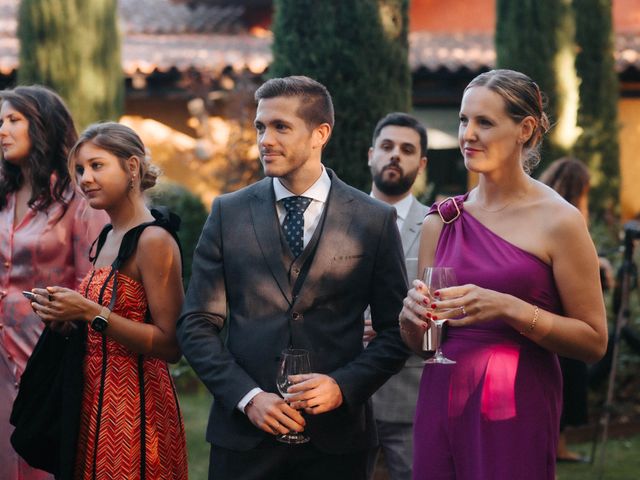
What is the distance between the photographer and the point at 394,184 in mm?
5777

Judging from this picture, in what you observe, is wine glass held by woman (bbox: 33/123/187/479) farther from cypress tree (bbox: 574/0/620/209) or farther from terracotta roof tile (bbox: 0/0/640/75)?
cypress tree (bbox: 574/0/620/209)

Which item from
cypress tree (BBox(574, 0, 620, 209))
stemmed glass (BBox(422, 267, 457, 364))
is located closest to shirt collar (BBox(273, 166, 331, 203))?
stemmed glass (BBox(422, 267, 457, 364))

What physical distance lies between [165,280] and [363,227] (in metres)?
0.87

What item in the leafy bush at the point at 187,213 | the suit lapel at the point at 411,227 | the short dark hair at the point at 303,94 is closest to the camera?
the short dark hair at the point at 303,94

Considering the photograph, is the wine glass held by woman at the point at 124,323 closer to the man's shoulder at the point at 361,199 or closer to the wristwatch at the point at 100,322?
the wristwatch at the point at 100,322

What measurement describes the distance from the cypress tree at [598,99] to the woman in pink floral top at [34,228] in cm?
1180

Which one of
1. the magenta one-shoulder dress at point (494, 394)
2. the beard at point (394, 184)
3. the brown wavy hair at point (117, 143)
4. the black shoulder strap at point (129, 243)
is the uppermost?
the brown wavy hair at point (117, 143)

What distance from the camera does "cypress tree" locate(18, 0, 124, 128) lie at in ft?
39.4

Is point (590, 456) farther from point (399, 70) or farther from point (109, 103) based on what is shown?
point (109, 103)

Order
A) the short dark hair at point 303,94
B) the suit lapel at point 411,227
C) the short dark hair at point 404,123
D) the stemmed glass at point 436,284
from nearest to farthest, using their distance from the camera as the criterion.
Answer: the stemmed glass at point 436,284 < the short dark hair at point 303,94 < the suit lapel at point 411,227 < the short dark hair at point 404,123

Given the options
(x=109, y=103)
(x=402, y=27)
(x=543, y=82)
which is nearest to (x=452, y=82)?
(x=543, y=82)

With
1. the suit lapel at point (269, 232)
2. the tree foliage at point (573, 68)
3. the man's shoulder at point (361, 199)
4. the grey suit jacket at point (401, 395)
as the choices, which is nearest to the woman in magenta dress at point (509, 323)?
the man's shoulder at point (361, 199)

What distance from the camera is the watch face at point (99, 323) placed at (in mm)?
4172

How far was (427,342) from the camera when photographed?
3637 millimetres
